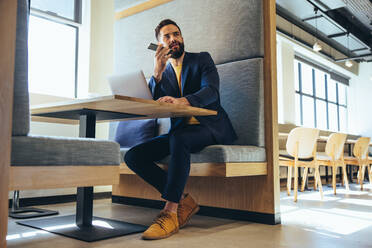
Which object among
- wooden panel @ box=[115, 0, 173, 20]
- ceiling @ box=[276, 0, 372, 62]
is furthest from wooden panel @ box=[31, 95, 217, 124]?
ceiling @ box=[276, 0, 372, 62]

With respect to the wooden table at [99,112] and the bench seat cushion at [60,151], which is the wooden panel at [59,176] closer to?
the bench seat cushion at [60,151]

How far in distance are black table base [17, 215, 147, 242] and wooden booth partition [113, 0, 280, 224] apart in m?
0.70

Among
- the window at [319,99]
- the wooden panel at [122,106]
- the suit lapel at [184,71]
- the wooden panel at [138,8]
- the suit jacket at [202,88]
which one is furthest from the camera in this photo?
the window at [319,99]

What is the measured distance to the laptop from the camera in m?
1.82

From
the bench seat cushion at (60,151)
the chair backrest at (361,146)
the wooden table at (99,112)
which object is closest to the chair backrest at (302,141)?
the chair backrest at (361,146)

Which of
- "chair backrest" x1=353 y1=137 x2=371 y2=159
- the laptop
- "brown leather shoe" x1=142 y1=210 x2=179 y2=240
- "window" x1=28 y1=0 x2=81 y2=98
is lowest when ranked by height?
"brown leather shoe" x1=142 y1=210 x2=179 y2=240

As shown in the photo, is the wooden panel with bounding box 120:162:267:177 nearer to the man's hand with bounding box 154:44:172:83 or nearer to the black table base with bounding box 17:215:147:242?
the black table base with bounding box 17:215:147:242

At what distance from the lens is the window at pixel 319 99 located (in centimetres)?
814

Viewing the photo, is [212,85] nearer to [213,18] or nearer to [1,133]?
[213,18]

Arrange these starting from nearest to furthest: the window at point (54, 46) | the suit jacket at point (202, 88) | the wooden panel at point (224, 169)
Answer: the wooden panel at point (224, 169), the suit jacket at point (202, 88), the window at point (54, 46)

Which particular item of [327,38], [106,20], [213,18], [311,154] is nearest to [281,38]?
[327,38]

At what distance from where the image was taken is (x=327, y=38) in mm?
8766

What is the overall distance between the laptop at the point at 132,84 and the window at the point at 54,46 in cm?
172

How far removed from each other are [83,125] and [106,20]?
213 centimetres
